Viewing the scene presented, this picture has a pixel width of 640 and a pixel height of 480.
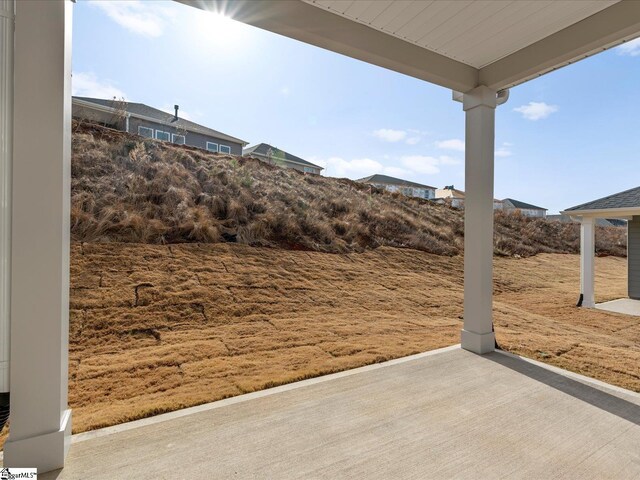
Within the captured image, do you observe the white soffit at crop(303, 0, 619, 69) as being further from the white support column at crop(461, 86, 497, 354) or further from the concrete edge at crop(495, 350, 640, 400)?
the concrete edge at crop(495, 350, 640, 400)

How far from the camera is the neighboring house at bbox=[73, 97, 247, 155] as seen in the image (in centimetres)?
1066

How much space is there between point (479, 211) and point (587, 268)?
18.7 feet

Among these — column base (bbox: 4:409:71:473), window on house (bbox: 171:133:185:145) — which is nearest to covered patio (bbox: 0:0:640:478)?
column base (bbox: 4:409:71:473)

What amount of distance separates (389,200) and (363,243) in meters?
4.43

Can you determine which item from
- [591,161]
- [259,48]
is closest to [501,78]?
[259,48]

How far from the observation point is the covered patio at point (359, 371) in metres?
1.32

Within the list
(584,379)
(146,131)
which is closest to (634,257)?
(584,379)

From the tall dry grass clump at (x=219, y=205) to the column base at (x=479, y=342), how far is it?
196 inches

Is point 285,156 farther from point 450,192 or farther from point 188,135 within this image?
point 450,192

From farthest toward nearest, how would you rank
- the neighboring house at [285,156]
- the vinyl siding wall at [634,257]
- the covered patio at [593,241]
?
1. the neighboring house at [285,156]
2. the vinyl siding wall at [634,257]
3. the covered patio at [593,241]

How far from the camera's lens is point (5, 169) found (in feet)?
4.29

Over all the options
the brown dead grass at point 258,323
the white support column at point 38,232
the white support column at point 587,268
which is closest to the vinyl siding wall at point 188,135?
the brown dead grass at point 258,323

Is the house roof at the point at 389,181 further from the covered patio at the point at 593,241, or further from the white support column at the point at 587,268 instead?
the white support column at the point at 587,268

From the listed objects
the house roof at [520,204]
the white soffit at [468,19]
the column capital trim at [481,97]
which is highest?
the house roof at [520,204]
